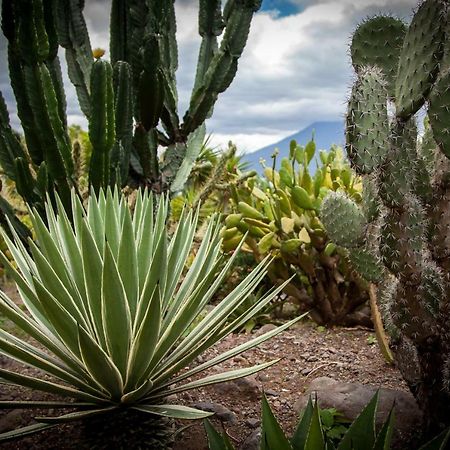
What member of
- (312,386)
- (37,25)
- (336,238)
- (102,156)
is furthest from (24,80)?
(312,386)

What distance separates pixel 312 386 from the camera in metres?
2.74

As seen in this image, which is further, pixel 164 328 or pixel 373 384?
pixel 373 384

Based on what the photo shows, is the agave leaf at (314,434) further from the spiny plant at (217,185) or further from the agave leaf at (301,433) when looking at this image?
the spiny plant at (217,185)

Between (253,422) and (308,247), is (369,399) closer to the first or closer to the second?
(253,422)

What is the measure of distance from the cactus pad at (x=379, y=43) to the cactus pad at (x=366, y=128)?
1.51 feet

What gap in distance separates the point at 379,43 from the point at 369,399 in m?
1.47

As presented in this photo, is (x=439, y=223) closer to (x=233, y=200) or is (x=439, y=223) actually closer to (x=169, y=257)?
(x=169, y=257)

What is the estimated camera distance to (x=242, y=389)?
2830 mm

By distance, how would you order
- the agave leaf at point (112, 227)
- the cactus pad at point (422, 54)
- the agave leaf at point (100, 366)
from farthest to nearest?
the agave leaf at point (112, 227) < the cactus pad at point (422, 54) < the agave leaf at point (100, 366)

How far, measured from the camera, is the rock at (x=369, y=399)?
248cm

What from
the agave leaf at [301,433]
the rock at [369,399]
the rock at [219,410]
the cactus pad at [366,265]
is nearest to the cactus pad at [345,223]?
the cactus pad at [366,265]

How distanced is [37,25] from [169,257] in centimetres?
171

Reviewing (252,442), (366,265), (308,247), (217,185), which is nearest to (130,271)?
(252,442)

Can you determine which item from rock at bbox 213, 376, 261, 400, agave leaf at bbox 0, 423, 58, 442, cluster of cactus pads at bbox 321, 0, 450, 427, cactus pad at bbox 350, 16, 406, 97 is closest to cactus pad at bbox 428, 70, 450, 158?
cluster of cactus pads at bbox 321, 0, 450, 427
